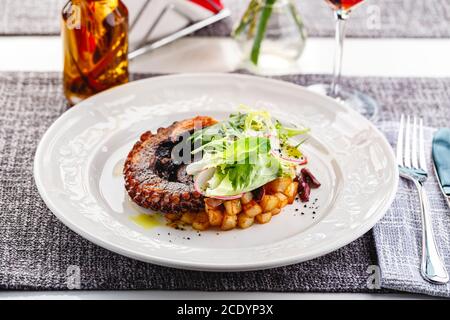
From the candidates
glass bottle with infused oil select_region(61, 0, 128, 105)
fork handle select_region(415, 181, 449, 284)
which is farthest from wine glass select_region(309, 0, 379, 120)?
glass bottle with infused oil select_region(61, 0, 128, 105)

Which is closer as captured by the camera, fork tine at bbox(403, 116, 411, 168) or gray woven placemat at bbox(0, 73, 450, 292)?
gray woven placemat at bbox(0, 73, 450, 292)

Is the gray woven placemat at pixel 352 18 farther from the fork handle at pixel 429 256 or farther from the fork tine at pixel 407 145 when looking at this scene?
the fork handle at pixel 429 256

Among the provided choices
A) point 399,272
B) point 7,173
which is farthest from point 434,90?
point 7,173

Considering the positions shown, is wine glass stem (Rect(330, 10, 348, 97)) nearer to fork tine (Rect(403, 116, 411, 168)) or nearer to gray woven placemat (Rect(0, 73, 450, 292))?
fork tine (Rect(403, 116, 411, 168))

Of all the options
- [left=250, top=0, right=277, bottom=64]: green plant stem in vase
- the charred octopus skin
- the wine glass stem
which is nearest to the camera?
the charred octopus skin

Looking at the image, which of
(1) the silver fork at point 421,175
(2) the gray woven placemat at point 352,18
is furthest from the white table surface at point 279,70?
(1) the silver fork at point 421,175

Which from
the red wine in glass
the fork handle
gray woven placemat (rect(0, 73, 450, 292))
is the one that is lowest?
gray woven placemat (rect(0, 73, 450, 292))
